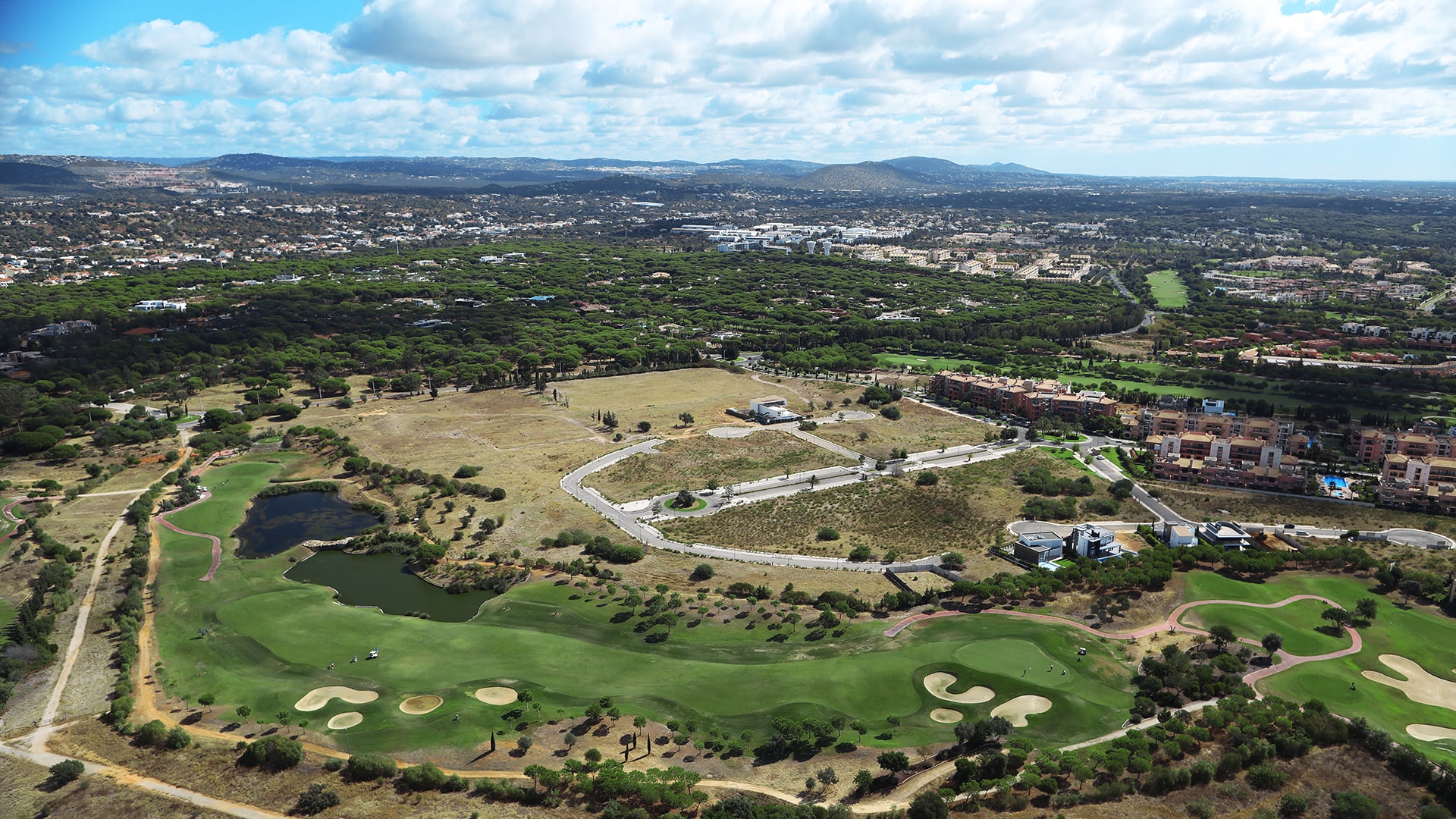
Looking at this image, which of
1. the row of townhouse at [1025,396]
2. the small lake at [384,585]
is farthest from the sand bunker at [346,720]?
the row of townhouse at [1025,396]

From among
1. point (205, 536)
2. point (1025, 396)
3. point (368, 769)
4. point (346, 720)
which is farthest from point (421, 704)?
point (1025, 396)

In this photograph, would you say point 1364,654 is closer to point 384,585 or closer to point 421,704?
point 421,704

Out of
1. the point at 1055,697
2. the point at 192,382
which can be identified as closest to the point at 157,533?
the point at 192,382

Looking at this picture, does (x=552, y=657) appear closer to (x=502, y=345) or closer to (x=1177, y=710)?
(x=1177, y=710)

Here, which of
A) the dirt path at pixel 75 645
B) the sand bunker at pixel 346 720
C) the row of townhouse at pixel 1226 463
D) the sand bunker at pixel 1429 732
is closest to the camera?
the dirt path at pixel 75 645

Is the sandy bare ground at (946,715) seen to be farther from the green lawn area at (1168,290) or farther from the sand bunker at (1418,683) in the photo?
the green lawn area at (1168,290)

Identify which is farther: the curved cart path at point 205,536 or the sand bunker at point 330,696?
the curved cart path at point 205,536
